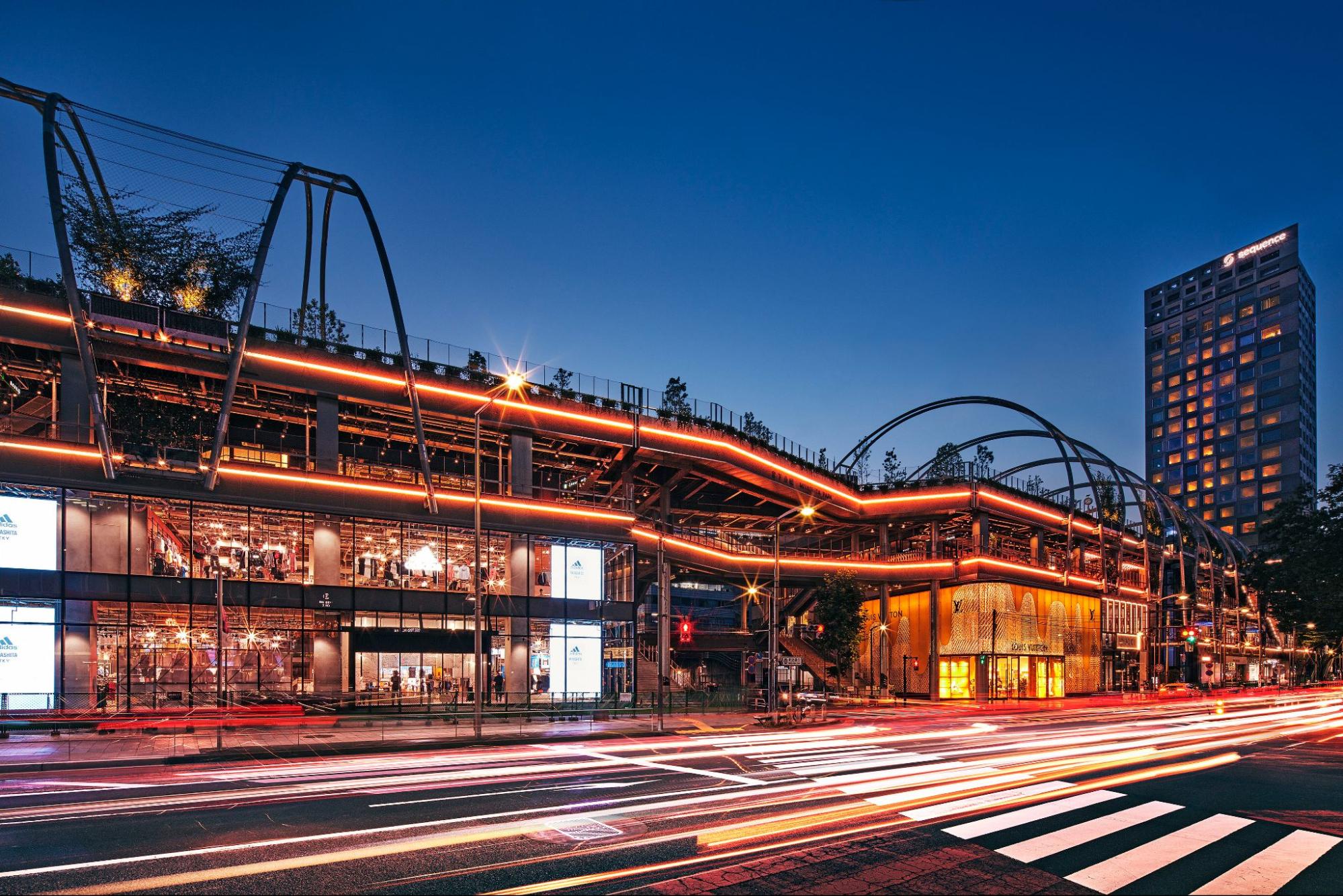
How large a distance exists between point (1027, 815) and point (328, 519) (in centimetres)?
3558

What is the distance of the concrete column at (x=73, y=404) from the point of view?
123ft

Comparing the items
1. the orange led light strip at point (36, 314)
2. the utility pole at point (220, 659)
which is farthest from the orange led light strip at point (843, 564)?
the orange led light strip at point (36, 314)

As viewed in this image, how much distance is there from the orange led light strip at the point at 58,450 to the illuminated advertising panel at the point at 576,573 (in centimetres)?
2121

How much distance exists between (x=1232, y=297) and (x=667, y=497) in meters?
182

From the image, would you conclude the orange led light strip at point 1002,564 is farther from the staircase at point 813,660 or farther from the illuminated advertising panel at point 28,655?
the illuminated advertising panel at point 28,655

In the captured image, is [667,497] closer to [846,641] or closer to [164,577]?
[846,641]

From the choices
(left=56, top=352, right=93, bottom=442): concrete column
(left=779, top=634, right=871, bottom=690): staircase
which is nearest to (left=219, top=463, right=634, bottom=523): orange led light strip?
(left=56, top=352, right=93, bottom=442): concrete column

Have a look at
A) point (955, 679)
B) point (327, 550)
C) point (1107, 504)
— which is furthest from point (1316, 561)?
point (1107, 504)

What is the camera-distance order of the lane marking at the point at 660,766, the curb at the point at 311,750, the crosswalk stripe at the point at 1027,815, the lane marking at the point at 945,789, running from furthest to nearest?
the curb at the point at 311,750 < the lane marking at the point at 660,766 < the lane marking at the point at 945,789 < the crosswalk stripe at the point at 1027,815

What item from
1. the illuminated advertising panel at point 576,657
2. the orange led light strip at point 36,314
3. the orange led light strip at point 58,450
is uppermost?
the orange led light strip at point 36,314

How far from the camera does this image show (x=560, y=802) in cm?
1714

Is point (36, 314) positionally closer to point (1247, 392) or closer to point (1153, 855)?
point (1153, 855)

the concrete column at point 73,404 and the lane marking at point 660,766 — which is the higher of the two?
the concrete column at point 73,404

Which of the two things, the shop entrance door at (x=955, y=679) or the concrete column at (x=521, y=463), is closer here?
the concrete column at (x=521, y=463)
